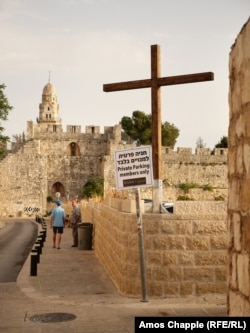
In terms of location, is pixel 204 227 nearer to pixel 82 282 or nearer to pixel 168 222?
pixel 168 222

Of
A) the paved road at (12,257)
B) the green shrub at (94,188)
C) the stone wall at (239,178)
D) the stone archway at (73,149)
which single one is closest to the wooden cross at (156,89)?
the paved road at (12,257)

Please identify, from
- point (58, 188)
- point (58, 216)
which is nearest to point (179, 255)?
point (58, 216)

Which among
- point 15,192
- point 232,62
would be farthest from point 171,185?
point 232,62

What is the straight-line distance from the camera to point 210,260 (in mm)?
8305

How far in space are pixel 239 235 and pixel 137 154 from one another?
391cm

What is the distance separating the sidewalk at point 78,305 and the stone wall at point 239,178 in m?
2.65

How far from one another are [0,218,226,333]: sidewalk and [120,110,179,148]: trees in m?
55.9

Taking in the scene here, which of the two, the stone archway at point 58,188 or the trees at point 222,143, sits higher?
the trees at point 222,143

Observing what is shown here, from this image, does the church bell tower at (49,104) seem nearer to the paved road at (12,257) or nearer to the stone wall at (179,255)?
the paved road at (12,257)

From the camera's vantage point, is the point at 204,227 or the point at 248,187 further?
the point at 204,227

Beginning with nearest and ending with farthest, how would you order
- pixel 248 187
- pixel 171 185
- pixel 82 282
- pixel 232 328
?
1. pixel 232 328
2. pixel 248 187
3. pixel 82 282
4. pixel 171 185

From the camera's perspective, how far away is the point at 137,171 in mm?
7688

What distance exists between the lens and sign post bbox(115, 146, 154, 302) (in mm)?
7617

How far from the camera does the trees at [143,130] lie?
66.3 m
